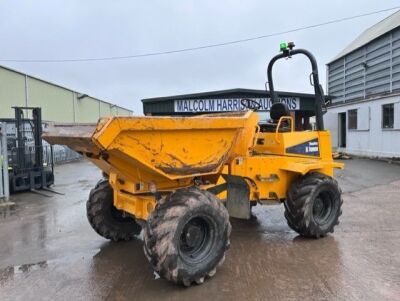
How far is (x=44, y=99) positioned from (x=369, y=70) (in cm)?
1861

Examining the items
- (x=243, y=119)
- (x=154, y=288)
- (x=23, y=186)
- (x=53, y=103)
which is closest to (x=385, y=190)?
(x=243, y=119)

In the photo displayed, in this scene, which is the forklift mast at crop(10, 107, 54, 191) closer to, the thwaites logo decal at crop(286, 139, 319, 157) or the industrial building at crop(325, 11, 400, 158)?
the thwaites logo decal at crop(286, 139, 319, 157)

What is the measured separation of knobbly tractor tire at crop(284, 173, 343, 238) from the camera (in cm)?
617

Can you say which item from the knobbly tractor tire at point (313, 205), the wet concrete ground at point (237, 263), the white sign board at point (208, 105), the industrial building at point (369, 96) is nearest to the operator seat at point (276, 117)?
the knobbly tractor tire at point (313, 205)

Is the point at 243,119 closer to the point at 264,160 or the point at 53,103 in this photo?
the point at 264,160

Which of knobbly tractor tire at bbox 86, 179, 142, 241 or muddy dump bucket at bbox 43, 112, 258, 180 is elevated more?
muddy dump bucket at bbox 43, 112, 258, 180

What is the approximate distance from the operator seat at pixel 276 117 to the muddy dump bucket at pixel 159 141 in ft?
4.46

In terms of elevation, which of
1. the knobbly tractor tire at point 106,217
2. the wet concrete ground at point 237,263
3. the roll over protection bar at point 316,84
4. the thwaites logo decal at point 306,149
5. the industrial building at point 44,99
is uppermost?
the industrial building at point 44,99

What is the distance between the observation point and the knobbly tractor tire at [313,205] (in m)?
6.17

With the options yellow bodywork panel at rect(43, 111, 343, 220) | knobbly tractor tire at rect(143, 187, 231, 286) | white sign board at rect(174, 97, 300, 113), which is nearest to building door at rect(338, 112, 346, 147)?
white sign board at rect(174, 97, 300, 113)

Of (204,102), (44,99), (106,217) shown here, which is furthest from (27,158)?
(44,99)

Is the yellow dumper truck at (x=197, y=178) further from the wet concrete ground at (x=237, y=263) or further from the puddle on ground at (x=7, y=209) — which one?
the puddle on ground at (x=7, y=209)

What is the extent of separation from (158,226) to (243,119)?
1.67 metres

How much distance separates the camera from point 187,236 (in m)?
4.73
